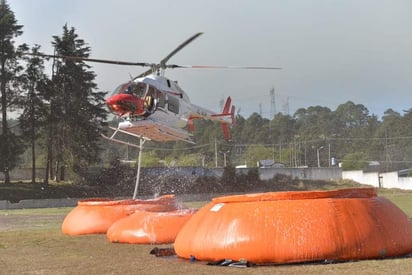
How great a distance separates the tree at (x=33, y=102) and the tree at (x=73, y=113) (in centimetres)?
130

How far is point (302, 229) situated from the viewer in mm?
10641

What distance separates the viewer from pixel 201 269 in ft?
35.1

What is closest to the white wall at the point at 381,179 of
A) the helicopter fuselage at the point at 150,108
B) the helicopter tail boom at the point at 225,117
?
the helicopter tail boom at the point at 225,117

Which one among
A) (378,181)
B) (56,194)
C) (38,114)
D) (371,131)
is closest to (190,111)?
(56,194)

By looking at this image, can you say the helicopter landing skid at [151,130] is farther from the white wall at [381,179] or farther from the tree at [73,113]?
the white wall at [381,179]

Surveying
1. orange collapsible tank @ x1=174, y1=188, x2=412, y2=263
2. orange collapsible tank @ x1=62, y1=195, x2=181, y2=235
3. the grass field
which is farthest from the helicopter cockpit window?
orange collapsible tank @ x1=174, y1=188, x2=412, y2=263

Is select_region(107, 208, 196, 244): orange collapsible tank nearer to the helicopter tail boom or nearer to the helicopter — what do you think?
the helicopter

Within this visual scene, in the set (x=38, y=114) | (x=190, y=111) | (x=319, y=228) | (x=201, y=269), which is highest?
(x=38, y=114)

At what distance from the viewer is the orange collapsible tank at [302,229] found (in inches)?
417

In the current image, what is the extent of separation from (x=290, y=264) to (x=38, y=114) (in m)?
72.4

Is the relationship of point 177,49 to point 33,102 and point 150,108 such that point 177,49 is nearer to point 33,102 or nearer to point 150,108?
point 150,108

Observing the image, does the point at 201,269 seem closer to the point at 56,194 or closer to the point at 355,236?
the point at 355,236

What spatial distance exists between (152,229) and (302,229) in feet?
22.0

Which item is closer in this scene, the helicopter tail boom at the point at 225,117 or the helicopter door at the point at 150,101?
the helicopter door at the point at 150,101
